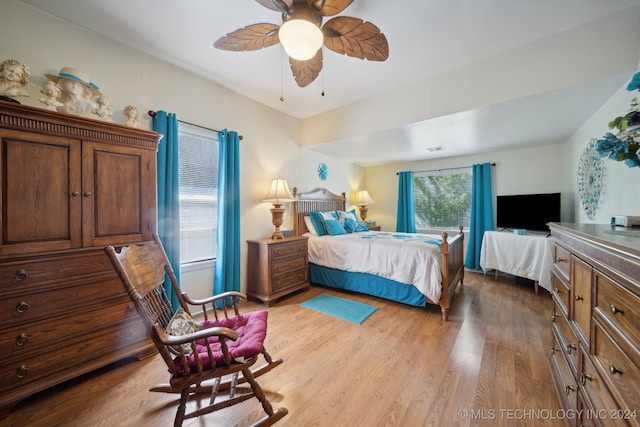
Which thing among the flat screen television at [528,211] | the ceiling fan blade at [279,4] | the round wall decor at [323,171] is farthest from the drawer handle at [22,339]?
the flat screen television at [528,211]

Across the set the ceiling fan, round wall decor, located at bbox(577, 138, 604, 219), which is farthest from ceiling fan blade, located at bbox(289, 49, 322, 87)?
round wall decor, located at bbox(577, 138, 604, 219)

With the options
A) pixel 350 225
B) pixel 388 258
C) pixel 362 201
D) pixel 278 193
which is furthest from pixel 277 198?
pixel 362 201

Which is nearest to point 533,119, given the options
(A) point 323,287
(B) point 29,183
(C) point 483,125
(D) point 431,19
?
(C) point 483,125

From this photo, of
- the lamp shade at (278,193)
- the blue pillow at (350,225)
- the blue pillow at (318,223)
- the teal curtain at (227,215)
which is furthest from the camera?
the blue pillow at (350,225)

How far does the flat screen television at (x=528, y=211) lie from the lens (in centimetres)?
358

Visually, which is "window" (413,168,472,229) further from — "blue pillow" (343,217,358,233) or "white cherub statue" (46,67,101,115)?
"white cherub statue" (46,67,101,115)

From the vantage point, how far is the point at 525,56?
2.14 metres

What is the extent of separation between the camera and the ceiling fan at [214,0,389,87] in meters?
1.34

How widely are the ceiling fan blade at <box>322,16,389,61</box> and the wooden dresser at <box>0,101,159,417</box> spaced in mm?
1579

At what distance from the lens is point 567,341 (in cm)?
129

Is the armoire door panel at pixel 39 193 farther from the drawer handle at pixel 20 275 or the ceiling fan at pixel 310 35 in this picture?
the ceiling fan at pixel 310 35

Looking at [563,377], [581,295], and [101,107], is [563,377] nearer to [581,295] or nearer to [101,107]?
[581,295]

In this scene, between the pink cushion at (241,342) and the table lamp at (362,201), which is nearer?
the pink cushion at (241,342)

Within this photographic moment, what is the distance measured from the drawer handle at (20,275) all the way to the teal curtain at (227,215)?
151cm
